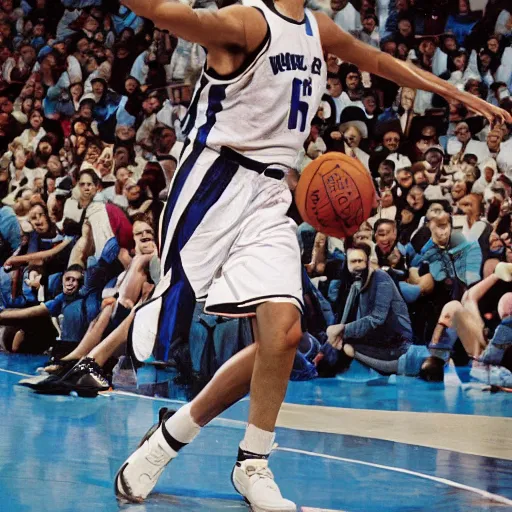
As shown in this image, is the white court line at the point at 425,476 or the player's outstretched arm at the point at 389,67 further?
Result: the player's outstretched arm at the point at 389,67

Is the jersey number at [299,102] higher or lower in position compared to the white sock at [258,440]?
higher

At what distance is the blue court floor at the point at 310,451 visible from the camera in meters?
2.91

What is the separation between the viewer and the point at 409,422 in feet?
15.6

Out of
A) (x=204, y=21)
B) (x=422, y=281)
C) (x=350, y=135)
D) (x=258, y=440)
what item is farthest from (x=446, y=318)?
(x=204, y=21)

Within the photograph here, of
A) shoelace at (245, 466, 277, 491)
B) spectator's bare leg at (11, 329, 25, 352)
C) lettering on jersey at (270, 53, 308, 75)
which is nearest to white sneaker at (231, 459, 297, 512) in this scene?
shoelace at (245, 466, 277, 491)

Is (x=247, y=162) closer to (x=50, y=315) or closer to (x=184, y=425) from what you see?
(x=184, y=425)

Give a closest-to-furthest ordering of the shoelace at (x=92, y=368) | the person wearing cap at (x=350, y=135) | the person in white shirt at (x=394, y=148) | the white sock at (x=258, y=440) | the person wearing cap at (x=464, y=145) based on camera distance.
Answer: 1. the white sock at (x=258, y=440)
2. the shoelace at (x=92, y=368)
3. the person wearing cap at (x=464, y=145)
4. the person in white shirt at (x=394, y=148)
5. the person wearing cap at (x=350, y=135)

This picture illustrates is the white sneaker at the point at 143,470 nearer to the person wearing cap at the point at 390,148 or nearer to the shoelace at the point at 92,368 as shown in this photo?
the shoelace at the point at 92,368

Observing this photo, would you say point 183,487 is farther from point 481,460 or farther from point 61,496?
point 481,460

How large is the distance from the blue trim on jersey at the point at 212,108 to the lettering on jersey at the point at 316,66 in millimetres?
296

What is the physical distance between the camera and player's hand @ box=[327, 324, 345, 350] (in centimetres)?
638

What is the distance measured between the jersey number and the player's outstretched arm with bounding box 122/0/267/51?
0.64 feet

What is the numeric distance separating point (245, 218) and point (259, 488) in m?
0.82

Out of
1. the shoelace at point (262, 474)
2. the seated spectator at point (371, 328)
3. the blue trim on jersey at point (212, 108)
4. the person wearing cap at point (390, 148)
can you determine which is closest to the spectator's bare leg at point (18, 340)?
the seated spectator at point (371, 328)
